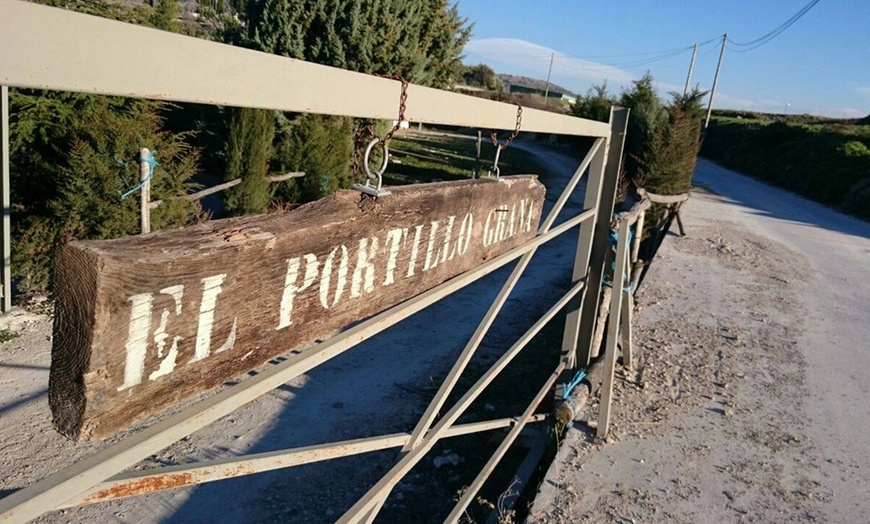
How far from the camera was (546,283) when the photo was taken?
9.56m

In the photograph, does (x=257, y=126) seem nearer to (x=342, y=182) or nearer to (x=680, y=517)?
(x=342, y=182)

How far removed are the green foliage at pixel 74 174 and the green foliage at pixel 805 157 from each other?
60.4ft

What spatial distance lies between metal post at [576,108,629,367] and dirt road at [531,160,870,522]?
19.9 inches

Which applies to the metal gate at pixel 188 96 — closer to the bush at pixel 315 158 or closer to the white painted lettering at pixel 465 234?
the white painted lettering at pixel 465 234

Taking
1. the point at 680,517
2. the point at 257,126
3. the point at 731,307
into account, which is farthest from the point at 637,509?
the point at 257,126

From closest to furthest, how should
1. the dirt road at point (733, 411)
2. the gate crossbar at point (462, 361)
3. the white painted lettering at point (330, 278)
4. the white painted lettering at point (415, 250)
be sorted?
the white painted lettering at point (330, 278), the white painted lettering at point (415, 250), the gate crossbar at point (462, 361), the dirt road at point (733, 411)

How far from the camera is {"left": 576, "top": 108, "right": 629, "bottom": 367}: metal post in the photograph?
3.63 metres

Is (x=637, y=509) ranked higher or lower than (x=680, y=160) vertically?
lower

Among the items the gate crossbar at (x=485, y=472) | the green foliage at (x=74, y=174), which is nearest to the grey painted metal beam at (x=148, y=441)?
the gate crossbar at (x=485, y=472)

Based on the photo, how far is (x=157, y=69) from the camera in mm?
894

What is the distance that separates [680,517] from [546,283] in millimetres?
6365

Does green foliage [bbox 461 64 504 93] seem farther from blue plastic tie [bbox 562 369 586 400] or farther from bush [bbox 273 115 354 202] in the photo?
blue plastic tie [bbox 562 369 586 400]

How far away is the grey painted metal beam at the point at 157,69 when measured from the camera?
0.76 metres

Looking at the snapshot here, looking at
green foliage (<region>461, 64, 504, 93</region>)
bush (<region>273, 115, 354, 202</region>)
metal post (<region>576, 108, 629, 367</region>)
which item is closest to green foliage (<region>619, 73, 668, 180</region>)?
bush (<region>273, 115, 354, 202</region>)
